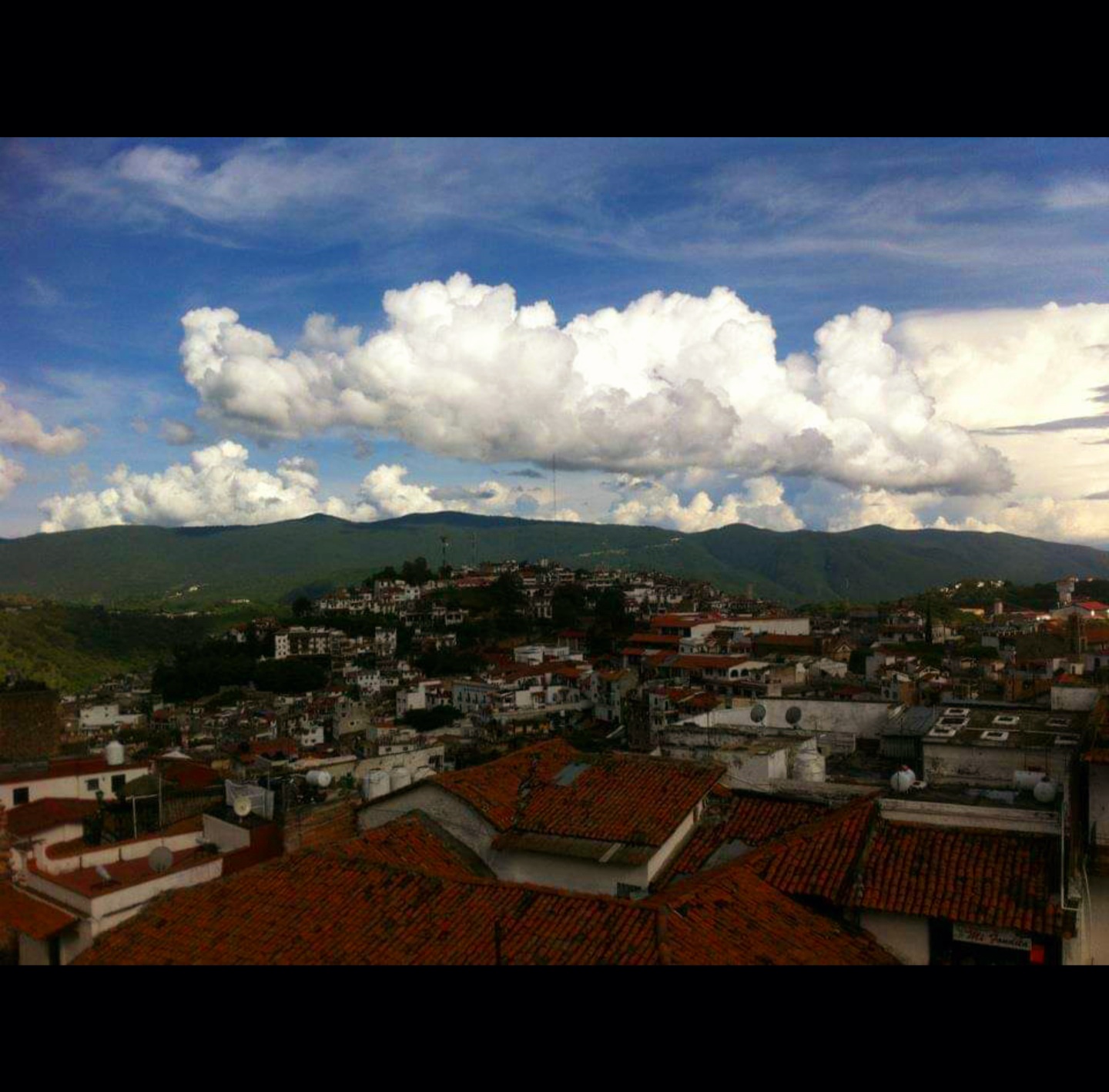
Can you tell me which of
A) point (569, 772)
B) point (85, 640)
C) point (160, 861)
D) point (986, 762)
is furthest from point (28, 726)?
point (85, 640)

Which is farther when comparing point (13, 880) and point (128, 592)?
point (128, 592)

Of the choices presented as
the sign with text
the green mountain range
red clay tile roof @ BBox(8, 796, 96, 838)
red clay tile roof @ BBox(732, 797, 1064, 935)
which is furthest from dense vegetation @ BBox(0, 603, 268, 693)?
the sign with text

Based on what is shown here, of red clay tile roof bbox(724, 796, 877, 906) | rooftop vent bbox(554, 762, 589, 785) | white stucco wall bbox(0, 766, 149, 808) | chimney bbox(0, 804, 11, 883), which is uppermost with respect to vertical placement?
rooftop vent bbox(554, 762, 589, 785)

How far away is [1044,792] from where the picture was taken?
193 inches

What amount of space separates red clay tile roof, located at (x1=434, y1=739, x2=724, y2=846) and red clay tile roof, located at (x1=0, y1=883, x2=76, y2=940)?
6.84 feet

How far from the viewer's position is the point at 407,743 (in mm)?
25297

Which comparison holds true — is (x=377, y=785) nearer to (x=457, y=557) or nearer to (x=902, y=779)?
(x=902, y=779)

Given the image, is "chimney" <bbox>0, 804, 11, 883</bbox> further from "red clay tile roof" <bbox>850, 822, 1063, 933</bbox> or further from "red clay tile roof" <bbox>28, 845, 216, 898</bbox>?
"red clay tile roof" <bbox>850, 822, 1063, 933</bbox>

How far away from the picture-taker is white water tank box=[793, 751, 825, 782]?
6316mm

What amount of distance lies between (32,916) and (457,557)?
67.5 meters

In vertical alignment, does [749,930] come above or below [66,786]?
above
